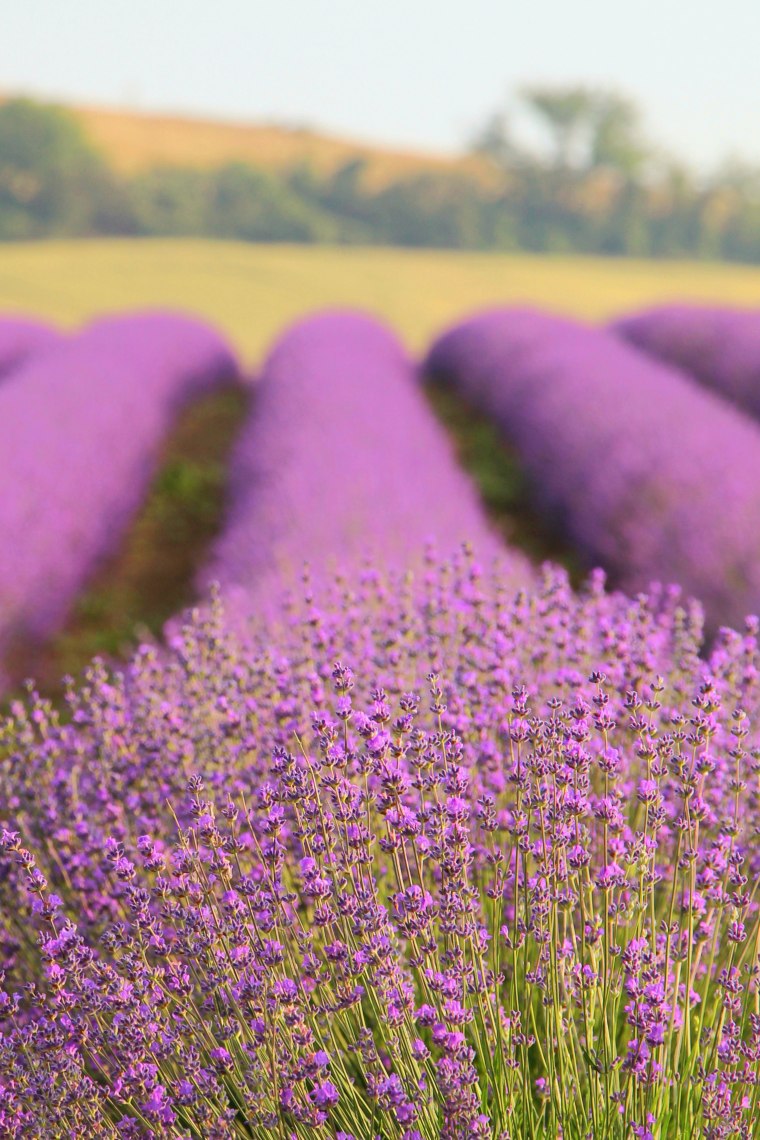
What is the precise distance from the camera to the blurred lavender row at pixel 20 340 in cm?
1162

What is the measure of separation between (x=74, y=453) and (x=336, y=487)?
8.48 feet

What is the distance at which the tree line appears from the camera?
2992 cm

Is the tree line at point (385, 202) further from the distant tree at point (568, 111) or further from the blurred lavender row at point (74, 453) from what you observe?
the blurred lavender row at point (74, 453)

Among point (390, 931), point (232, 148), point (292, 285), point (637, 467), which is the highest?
point (390, 931)

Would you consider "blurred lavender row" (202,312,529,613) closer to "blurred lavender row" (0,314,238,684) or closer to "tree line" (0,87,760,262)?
"blurred lavender row" (0,314,238,684)

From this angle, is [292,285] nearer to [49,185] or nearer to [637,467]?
[49,185]

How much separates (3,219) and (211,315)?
13730mm

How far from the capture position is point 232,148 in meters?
37.9

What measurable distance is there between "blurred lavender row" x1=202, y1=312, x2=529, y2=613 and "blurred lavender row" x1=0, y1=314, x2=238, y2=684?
0.83 m

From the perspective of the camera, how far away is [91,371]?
907 centimetres

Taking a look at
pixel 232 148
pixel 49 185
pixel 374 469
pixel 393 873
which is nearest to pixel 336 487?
pixel 374 469

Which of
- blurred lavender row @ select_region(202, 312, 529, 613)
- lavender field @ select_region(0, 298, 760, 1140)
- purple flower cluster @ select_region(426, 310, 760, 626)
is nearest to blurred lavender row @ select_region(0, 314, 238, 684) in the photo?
blurred lavender row @ select_region(202, 312, 529, 613)

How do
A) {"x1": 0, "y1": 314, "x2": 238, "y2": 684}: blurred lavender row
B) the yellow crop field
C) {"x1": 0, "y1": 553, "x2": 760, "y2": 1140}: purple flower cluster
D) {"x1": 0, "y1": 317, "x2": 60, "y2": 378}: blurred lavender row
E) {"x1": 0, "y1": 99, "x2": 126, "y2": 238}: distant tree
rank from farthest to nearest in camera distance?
{"x1": 0, "y1": 99, "x2": 126, "y2": 238}: distant tree < the yellow crop field < {"x1": 0, "y1": 317, "x2": 60, "y2": 378}: blurred lavender row < {"x1": 0, "y1": 314, "x2": 238, "y2": 684}: blurred lavender row < {"x1": 0, "y1": 553, "x2": 760, "y2": 1140}: purple flower cluster

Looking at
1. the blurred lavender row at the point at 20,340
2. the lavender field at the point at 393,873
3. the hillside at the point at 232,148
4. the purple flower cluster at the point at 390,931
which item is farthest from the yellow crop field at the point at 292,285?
the purple flower cluster at the point at 390,931
